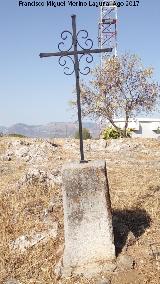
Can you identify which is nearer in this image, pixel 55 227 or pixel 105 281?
pixel 105 281

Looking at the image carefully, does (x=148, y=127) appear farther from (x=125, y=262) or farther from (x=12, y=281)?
(x=12, y=281)

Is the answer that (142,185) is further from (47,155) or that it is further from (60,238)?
(47,155)

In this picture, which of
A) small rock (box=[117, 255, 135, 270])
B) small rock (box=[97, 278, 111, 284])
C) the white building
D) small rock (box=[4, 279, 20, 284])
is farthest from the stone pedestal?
the white building

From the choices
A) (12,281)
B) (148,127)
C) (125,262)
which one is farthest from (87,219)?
(148,127)

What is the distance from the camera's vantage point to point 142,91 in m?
36.0

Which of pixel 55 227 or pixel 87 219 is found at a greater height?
pixel 87 219

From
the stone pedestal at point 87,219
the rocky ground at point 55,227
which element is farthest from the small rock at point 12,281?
the stone pedestal at point 87,219

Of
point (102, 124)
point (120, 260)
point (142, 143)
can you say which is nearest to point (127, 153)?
point (142, 143)

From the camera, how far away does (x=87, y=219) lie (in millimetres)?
7770

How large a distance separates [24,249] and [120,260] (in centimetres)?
222

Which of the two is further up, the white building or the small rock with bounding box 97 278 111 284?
the small rock with bounding box 97 278 111 284

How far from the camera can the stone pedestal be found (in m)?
7.71

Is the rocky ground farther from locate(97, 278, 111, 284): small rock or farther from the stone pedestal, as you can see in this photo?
the stone pedestal

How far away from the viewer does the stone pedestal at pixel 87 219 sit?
771 cm
